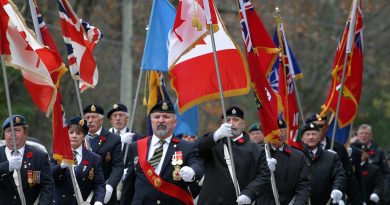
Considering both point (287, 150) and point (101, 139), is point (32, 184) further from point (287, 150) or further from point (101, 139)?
point (287, 150)

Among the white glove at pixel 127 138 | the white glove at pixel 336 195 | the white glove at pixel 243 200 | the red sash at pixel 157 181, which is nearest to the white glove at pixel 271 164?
the white glove at pixel 243 200

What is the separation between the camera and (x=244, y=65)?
14711mm

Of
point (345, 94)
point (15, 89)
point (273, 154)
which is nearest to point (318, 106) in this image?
point (15, 89)

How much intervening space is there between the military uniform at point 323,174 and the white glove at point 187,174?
4183mm

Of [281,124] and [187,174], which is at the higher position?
[281,124]

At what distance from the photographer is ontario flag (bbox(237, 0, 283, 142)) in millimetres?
14594

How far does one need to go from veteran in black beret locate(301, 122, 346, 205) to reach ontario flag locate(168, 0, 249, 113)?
10.8ft

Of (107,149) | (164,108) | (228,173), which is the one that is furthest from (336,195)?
(164,108)

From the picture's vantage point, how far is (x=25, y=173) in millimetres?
14461

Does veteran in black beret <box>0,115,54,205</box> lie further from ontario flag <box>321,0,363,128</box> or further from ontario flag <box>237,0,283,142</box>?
ontario flag <box>321,0,363,128</box>

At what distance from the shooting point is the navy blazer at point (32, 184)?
47.1 ft

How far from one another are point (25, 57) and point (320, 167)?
207 inches

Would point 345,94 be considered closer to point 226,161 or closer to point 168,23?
point 168,23

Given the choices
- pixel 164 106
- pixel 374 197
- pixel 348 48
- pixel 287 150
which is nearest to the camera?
pixel 164 106
